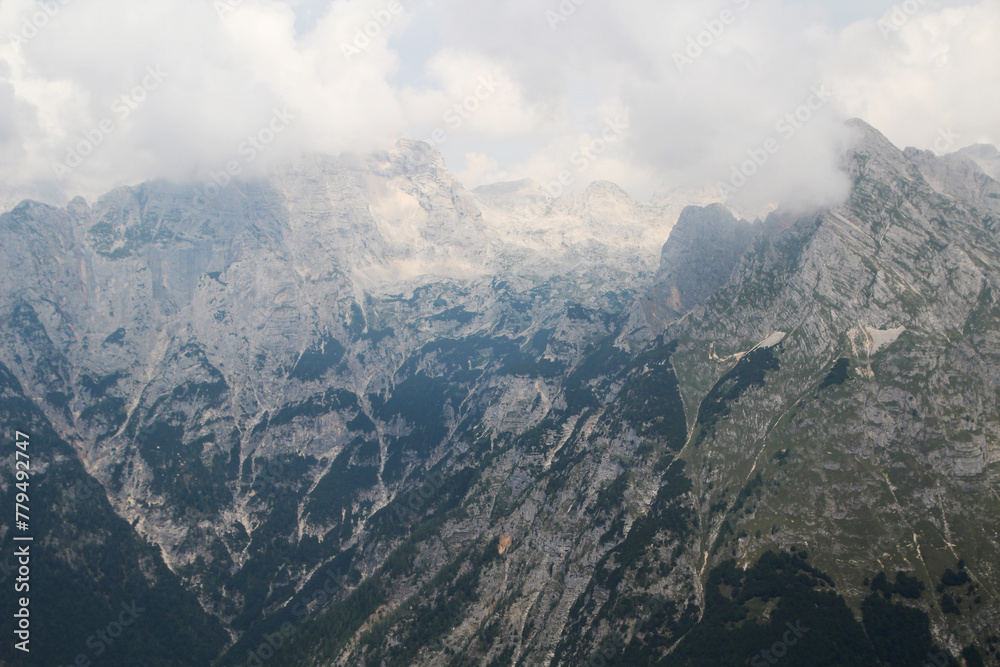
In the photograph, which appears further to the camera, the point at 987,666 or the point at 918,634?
the point at 918,634

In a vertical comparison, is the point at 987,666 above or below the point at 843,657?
below

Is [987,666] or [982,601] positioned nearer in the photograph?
[987,666]

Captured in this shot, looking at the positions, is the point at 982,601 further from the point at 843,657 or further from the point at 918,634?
the point at 843,657

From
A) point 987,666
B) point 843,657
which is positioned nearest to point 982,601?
point 987,666

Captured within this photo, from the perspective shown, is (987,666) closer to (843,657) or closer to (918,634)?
(918,634)

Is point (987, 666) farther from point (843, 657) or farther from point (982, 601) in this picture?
point (843, 657)

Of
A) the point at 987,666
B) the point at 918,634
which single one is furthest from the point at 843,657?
the point at 987,666
